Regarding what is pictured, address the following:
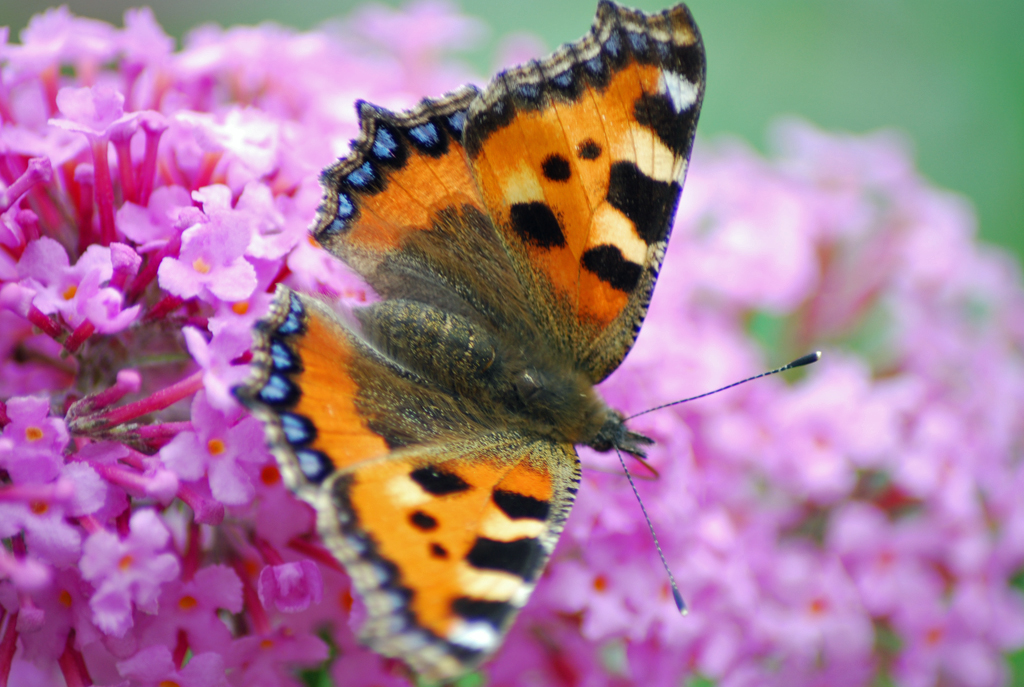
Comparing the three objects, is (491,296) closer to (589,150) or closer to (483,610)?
(589,150)

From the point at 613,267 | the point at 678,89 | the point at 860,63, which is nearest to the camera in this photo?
the point at 678,89

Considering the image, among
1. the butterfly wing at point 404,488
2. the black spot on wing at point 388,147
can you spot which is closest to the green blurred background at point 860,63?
the black spot on wing at point 388,147

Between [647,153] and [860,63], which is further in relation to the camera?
[860,63]

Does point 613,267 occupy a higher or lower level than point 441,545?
higher

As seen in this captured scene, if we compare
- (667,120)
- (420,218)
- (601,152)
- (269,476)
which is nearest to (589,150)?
(601,152)

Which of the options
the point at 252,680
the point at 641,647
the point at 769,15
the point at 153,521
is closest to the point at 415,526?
the point at 153,521

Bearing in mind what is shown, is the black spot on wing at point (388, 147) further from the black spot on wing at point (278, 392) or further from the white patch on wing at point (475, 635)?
the white patch on wing at point (475, 635)
